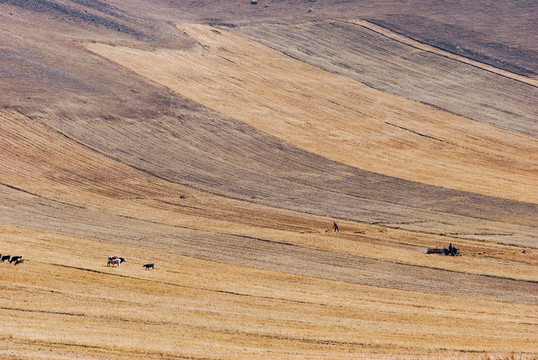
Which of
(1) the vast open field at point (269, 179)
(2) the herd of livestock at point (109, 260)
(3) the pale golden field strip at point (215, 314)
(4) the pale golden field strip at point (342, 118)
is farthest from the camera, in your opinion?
(4) the pale golden field strip at point (342, 118)

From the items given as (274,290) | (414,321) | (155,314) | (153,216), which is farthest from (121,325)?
(153,216)

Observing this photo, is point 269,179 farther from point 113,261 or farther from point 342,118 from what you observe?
point 113,261

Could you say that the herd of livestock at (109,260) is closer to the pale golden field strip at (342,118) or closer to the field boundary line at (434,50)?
the pale golden field strip at (342,118)

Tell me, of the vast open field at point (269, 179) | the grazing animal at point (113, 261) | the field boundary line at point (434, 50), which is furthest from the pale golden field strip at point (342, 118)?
the grazing animal at point (113, 261)

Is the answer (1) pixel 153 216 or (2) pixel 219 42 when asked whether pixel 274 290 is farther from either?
(2) pixel 219 42

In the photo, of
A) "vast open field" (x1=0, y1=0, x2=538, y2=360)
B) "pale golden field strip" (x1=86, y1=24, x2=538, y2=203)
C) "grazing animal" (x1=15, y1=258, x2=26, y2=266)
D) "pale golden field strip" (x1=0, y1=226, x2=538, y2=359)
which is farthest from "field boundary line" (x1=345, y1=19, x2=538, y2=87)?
"grazing animal" (x1=15, y1=258, x2=26, y2=266)
